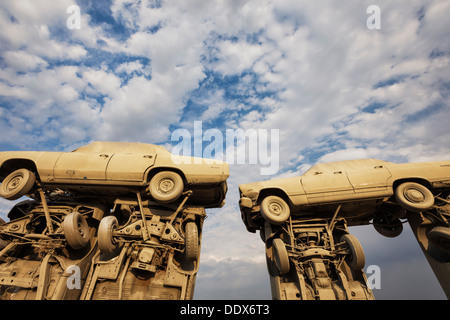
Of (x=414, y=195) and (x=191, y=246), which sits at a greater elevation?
(x=414, y=195)

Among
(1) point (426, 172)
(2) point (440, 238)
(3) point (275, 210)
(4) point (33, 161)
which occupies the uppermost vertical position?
(4) point (33, 161)

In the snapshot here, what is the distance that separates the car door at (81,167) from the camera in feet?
34.9

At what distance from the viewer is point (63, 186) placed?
36.0 feet

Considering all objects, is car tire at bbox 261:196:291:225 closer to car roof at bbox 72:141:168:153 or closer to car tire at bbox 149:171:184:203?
car tire at bbox 149:171:184:203

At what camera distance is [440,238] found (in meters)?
10.6

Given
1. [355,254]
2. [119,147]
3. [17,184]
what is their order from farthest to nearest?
1. [119,147]
2. [17,184]
3. [355,254]

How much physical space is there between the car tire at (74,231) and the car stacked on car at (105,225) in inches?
1.7

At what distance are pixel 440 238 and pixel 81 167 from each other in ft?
57.0

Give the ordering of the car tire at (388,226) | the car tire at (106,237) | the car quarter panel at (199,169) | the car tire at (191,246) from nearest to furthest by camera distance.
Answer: the car tire at (106,237) → the car tire at (191,246) → the car quarter panel at (199,169) → the car tire at (388,226)

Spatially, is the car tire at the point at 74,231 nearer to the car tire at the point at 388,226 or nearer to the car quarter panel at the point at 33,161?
the car quarter panel at the point at 33,161

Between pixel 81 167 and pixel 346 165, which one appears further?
pixel 346 165

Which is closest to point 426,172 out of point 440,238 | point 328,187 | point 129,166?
point 440,238

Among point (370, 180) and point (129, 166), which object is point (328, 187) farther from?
point (129, 166)

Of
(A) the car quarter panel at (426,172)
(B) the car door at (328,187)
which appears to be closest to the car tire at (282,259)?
(B) the car door at (328,187)
